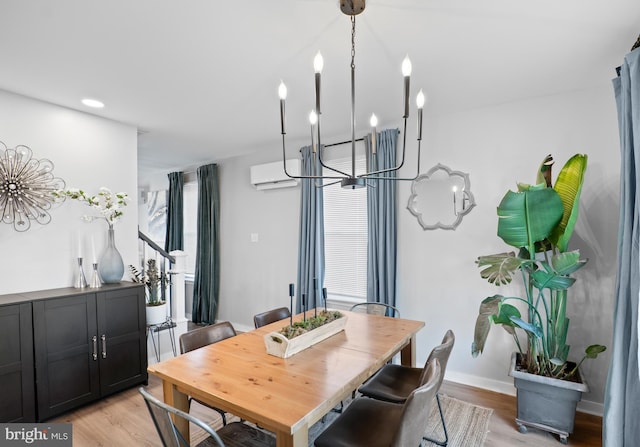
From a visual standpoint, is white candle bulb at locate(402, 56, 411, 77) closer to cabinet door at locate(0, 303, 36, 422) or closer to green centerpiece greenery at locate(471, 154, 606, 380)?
green centerpiece greenery at locate(471, 154, 606, 380)

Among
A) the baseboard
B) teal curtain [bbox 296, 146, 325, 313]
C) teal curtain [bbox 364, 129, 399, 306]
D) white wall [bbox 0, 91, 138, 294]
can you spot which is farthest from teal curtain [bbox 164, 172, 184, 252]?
the baseboard

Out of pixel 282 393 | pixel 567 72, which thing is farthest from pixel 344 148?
pixel 282 393

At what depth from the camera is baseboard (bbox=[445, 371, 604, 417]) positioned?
256 cm

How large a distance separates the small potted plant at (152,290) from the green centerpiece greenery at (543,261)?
9.59 feet

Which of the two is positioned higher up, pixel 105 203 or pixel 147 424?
pixel 105 203

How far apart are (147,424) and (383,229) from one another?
2.58 m

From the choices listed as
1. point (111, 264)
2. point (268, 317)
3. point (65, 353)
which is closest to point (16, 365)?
point (65, 353)

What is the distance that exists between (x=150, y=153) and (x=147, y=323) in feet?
8.05

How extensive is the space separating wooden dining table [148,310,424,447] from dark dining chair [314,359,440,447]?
24cm

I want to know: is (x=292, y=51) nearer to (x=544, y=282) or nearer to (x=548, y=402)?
(x=544, y=282)

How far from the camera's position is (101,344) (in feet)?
9.07

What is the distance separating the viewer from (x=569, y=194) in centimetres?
226

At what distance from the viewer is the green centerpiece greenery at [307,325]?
6.32 ft

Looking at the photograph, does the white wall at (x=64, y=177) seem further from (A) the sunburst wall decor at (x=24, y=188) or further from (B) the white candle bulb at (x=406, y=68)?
(B) the white candle bulb at (x=406, y=68)
